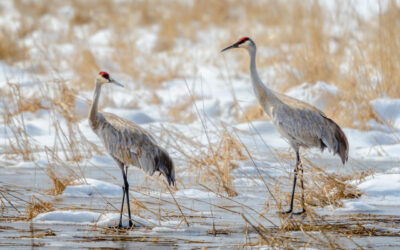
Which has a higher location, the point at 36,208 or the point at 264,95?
the point at 264,95

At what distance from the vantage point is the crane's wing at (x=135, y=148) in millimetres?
5406

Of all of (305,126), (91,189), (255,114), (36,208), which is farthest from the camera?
(255,114)

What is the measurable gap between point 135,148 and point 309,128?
152 cm

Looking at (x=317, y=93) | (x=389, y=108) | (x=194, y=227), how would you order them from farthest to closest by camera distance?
(x=317, y=93) → (x=389, y=108) → (x=194, y=227)

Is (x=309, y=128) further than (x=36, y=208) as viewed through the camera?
Yes

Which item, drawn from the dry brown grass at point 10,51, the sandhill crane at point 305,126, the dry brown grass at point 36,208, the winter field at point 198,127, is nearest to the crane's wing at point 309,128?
the sandhill crane at point 305,126

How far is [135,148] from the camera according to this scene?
5453 millimetres

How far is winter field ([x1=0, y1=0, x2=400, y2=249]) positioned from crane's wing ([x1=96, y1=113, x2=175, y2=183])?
0.22m

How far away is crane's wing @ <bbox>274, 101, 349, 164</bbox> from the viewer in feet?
20.1

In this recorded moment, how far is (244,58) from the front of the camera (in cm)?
1279

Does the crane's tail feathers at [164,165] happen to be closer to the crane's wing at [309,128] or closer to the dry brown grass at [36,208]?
the dry brown grass at [36,208]

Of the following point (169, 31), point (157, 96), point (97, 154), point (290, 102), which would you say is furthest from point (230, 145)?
point (169, 31)

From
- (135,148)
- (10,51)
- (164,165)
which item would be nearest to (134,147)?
(135,148)

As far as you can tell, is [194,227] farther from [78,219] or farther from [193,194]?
[193,194]
